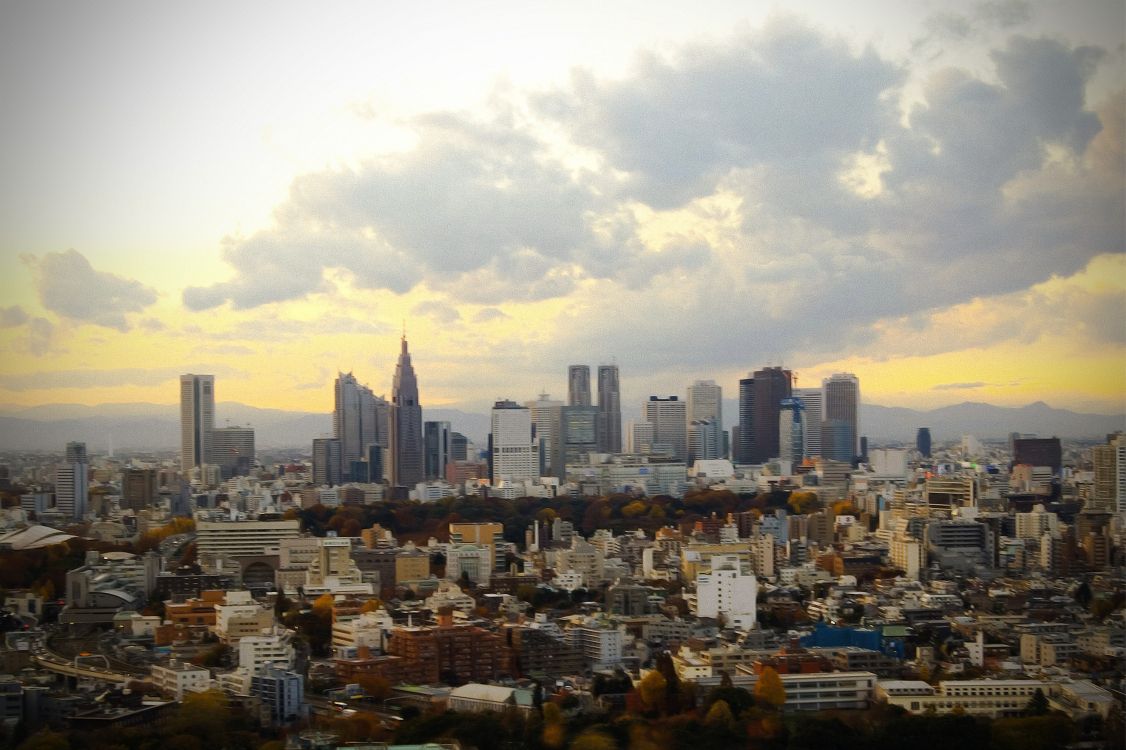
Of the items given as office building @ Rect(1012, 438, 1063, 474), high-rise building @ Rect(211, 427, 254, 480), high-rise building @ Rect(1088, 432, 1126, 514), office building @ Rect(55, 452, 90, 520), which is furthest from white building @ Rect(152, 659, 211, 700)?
high-rise building @ Rect(211, 427, 254, 480)

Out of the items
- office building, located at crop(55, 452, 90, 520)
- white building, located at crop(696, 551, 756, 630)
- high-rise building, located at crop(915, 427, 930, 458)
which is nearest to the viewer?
→ white building, located at crop(696, 551, 756, 630)

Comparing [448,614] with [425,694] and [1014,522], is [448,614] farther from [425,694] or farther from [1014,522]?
[1014,522]

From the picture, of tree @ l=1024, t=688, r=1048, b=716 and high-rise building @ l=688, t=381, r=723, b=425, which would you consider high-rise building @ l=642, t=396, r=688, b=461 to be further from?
tree @ l=1024, t=688, r=1048, b=716

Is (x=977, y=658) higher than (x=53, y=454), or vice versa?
(x=53, y=454)

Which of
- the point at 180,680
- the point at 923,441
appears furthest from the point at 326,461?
the point at 180,680

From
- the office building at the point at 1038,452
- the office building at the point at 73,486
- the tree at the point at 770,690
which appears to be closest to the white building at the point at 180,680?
the tree at the point at 770,690

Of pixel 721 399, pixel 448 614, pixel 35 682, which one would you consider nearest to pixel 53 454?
pixel 448 614
